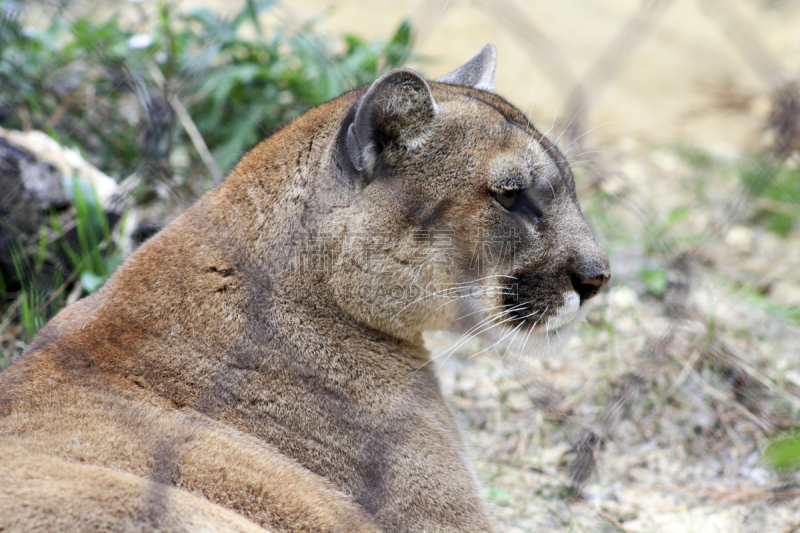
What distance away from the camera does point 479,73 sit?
3.21 metres

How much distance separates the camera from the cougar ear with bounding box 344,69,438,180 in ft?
7.84

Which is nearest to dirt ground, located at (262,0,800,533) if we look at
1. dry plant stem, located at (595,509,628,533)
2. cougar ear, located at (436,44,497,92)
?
dry plant stem, located at (595,509,628,533)

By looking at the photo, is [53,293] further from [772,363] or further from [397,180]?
[772,363]

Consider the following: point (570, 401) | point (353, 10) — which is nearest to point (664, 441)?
point (570, 401)

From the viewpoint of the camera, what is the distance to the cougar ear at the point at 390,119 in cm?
239

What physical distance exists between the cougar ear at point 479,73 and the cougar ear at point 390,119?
0.72 metres

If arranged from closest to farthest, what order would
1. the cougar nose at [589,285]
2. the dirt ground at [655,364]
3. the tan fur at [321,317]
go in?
the tan fur at [321,317]
the cougar nose at [589,285]
the dirt ground at [655,364]

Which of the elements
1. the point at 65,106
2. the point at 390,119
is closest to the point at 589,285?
the point at 390,119

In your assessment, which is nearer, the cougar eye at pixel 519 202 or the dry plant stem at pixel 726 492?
the cougar eye at pixel 519 202

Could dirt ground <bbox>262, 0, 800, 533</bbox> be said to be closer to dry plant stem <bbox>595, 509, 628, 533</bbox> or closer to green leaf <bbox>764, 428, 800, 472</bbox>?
dry plant stem <bbox>595, 509, 628, 533</bbox>

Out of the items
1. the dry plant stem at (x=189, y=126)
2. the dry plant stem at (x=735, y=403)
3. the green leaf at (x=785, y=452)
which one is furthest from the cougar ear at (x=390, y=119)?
the dry plant stem at (x=735, y=403)

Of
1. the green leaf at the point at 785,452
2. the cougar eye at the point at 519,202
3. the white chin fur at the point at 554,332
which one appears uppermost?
the cougar eye at the point at 519,202

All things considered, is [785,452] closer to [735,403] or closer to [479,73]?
[479,73]

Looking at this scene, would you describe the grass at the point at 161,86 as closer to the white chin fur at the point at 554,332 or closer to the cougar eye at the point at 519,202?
the cougar eye at the point at 519,202
